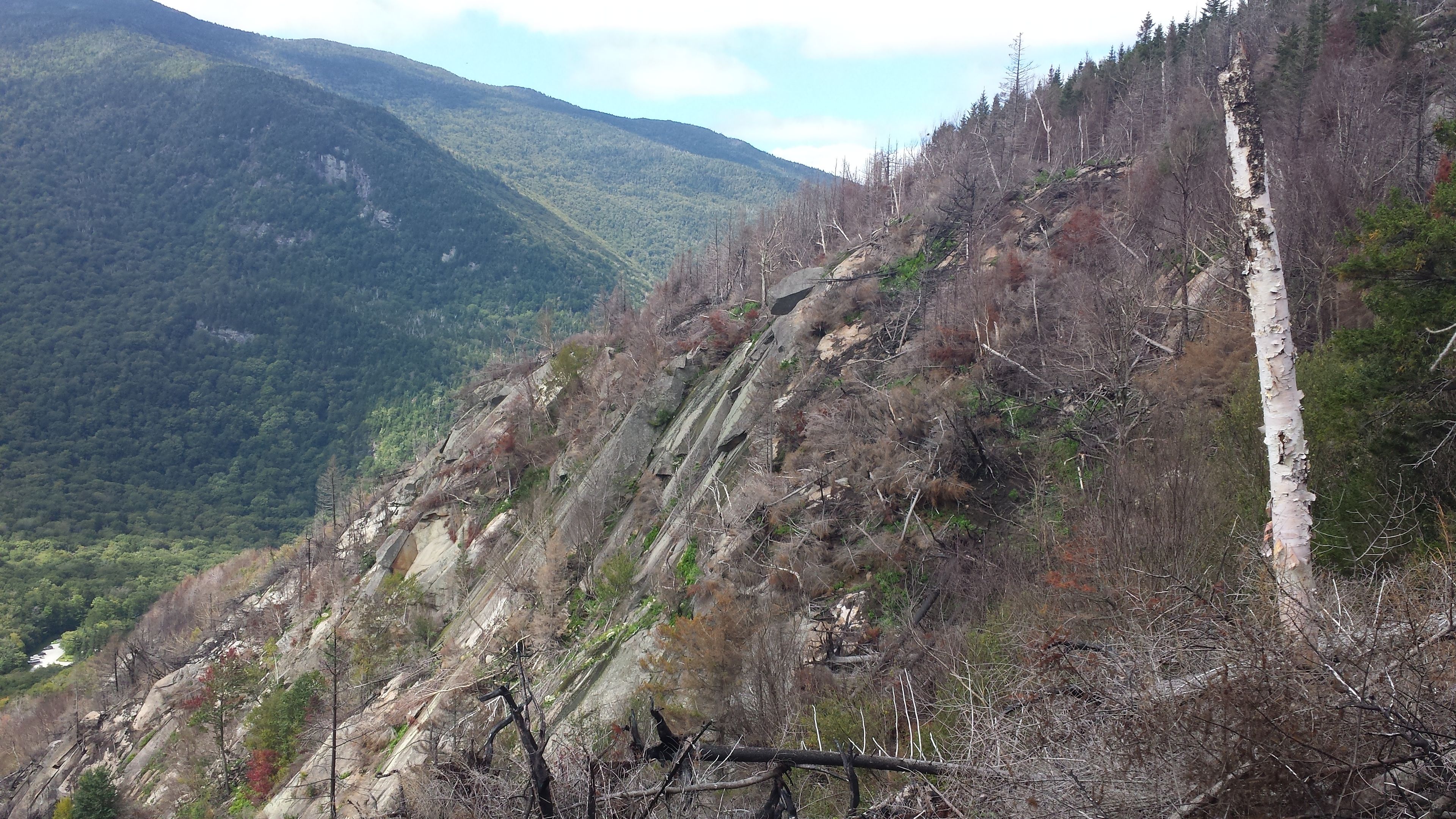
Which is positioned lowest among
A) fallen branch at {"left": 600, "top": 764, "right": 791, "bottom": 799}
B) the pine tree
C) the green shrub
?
the pine tree

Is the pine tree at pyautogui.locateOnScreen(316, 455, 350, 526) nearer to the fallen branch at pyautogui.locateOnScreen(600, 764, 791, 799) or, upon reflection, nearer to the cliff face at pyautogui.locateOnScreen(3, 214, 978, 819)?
the cliff face at pyautogui.locateOnScreen(3, 214, 978, 819)

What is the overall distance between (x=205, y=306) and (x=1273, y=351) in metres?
183

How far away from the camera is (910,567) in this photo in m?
11.4

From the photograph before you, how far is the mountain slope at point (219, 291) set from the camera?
11669 centimetres

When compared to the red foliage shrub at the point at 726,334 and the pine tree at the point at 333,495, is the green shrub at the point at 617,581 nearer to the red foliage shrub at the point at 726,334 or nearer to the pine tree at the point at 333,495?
the red foliage shrub at the point at 726,334

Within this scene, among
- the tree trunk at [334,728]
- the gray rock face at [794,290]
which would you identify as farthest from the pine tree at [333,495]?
the gray rock face at [794,290]

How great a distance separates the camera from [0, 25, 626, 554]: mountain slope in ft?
383

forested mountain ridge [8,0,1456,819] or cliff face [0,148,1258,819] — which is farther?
cliff face [0,148,1258,819]

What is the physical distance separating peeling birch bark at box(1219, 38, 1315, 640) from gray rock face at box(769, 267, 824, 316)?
1626 centimetres

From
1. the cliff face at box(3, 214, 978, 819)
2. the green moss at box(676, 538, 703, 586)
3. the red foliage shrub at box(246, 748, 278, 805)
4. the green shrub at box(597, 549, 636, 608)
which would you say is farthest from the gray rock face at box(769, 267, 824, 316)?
the red foliage shrub at box(246, 748, 278, 805)

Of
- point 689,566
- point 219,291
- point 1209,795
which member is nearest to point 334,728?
point 689,566

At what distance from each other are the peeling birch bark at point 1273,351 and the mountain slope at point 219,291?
122m

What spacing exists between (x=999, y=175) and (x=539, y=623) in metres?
30.0

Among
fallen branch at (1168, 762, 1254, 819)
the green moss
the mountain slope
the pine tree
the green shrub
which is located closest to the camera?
fallen branch at (1168, 762, 1254, 819)
